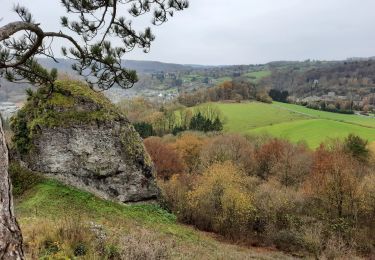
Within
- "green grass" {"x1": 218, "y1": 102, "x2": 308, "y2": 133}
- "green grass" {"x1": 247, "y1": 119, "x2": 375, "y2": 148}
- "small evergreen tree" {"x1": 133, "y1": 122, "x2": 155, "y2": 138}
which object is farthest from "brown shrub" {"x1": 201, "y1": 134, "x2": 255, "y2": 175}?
"small evergreen tree" {"x1": 133, "y1": 122, "x2": 155, "y2": 138}

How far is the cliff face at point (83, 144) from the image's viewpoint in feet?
66.0

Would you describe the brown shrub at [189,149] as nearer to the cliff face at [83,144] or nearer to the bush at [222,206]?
the bush at [222,206]

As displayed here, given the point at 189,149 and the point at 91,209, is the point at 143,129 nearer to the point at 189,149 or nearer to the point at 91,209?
the point at 189,149

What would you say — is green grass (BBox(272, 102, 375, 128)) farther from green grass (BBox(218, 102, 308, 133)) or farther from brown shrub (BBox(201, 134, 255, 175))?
brown shrub (BBox(201, 134, 255, 175))

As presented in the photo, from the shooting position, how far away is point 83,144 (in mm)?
20531

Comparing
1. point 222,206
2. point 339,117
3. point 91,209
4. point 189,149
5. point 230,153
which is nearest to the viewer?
point 91,209

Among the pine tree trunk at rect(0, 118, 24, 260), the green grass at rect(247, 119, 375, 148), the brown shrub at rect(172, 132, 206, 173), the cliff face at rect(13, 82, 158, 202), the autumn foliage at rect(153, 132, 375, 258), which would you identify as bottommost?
the brown shrub at rect(172, 132, 206, 173)

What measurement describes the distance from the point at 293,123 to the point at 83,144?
2763 inches

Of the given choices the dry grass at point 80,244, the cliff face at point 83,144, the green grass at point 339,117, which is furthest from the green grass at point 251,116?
the dry grass at point 80,244

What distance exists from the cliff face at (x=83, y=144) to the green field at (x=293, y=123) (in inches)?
2119

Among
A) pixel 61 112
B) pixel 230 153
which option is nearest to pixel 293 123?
pixel 230 153

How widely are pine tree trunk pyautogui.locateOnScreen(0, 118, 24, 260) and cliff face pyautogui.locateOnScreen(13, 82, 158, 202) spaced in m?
15.9

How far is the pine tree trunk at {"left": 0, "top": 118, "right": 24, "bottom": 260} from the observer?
407 centimetres

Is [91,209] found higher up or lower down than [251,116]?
higher up
